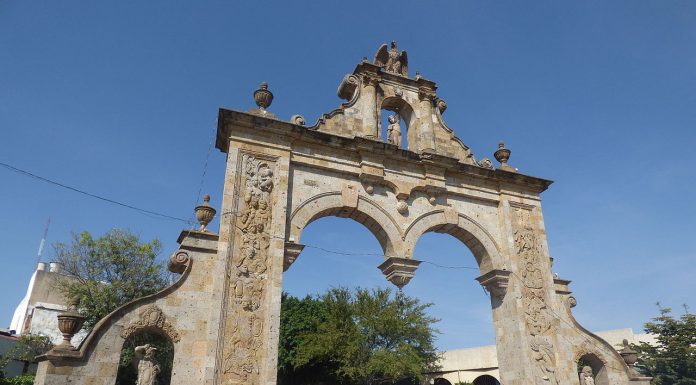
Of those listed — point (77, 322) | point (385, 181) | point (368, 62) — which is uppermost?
point (368, 62)

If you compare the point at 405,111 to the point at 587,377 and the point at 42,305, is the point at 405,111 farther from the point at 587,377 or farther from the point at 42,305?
the point at 42,305

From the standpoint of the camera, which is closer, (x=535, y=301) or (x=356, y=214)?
(x=356, y=214)

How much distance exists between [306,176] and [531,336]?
6.31m

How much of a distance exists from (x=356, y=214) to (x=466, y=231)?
2.85 m

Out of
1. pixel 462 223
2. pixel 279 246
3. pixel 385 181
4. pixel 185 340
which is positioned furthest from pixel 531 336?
pixel 185 340

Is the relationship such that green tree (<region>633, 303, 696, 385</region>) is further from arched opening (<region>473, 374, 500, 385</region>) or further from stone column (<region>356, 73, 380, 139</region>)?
Result: stone column (<region>356, 73, 380, 139</region>)

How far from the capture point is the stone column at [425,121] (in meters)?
12.3

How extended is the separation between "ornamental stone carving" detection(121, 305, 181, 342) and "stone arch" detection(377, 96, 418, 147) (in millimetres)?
7182

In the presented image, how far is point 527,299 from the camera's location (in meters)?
11.6

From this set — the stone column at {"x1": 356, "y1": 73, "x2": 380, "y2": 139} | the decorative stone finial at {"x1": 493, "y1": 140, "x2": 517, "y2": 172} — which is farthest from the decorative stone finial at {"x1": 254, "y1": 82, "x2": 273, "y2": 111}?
the decorative stone finial at {"x1": 493, "y1": 140, "x2": 517, "y2": 172}

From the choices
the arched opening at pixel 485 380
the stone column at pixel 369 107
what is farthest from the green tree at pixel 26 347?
the arched opening at pixel 485 380

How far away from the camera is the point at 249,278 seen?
9.30m

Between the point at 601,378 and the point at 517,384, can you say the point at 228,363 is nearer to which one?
the point at 517,384

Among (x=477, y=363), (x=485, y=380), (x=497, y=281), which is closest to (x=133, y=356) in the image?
(x=497, y=281)
